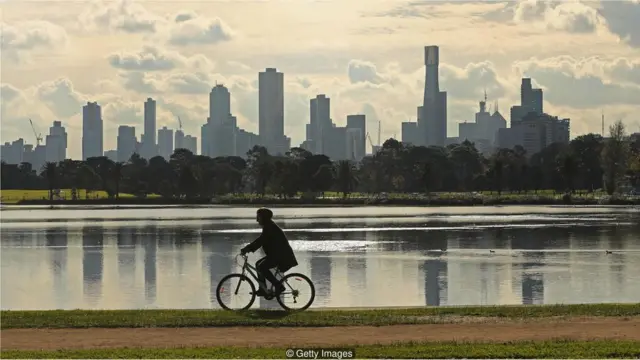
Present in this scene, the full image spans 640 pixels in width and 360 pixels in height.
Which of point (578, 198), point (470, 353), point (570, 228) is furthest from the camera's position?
point (578, 198)

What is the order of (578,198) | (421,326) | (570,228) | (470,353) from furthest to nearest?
(578,198) < (570,228) < (421,326) < (470,353)

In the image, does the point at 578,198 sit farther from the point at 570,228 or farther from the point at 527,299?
the point at 527,299

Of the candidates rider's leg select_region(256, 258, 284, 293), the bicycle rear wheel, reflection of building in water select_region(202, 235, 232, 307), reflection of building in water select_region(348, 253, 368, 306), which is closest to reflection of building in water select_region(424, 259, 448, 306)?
reflection of building in water select_region(348, 253, 368, 306)

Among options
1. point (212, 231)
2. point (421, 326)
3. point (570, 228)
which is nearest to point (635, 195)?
point (570, 228)

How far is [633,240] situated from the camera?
196 ft

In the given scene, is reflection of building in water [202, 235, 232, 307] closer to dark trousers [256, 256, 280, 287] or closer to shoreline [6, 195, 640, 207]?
dark trousers [256, 256, 280, 287]

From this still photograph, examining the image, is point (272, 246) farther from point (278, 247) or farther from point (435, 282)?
A: point (435, 282)

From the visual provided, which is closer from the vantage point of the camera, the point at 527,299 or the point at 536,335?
the point at 536,335

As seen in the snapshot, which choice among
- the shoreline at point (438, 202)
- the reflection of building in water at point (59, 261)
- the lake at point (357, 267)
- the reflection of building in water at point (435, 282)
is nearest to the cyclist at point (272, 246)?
the lake at point (357, 267)

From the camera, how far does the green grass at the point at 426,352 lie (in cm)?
1656

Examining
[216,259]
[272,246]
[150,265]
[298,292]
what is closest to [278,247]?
[272,246]

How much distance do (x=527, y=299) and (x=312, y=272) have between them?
1208cm

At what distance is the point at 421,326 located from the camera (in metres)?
20.4

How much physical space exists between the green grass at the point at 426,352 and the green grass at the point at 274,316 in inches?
127
